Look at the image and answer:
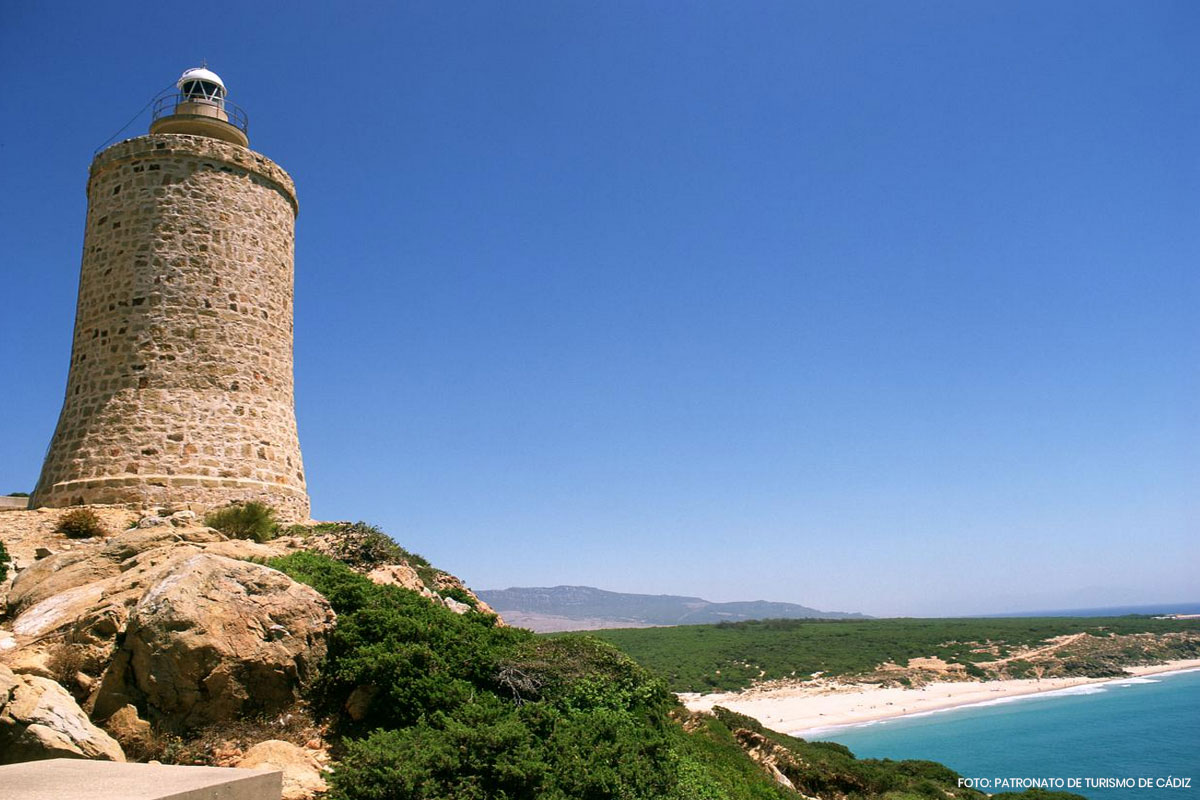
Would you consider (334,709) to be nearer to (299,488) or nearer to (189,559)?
(189,559)

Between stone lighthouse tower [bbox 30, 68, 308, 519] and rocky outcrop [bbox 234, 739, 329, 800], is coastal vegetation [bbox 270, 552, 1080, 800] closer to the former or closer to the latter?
rocky outcrop [bbox 234, 739, 329, 800]

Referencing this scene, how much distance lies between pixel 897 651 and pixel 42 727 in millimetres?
75250

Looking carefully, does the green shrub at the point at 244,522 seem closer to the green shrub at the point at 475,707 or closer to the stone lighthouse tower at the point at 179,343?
the stone lighthouse tower at the point at 179,343

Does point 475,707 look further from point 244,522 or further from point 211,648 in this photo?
point 244,522

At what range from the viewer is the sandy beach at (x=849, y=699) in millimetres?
44188

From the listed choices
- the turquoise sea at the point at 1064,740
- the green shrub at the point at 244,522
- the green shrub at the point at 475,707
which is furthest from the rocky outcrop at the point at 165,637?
the turquoise sea at the point at 1064,740

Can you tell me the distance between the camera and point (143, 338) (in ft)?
49.5

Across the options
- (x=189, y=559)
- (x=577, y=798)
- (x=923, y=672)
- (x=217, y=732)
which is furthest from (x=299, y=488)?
(x=923, y=672)

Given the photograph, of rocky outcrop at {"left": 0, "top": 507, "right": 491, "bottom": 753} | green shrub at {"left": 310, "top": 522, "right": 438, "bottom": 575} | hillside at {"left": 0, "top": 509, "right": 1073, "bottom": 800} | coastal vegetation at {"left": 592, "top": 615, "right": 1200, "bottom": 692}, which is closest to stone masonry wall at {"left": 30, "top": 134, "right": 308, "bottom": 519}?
green shrub at {"left": 310, "top": 522, "right": 438, "bottom": 575}

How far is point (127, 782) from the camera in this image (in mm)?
4656

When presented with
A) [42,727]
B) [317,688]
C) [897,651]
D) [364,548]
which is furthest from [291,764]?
[897,651]

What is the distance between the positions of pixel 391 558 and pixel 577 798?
312 inches

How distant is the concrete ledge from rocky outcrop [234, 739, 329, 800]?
99 cm

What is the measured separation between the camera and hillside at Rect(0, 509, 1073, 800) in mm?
6426
